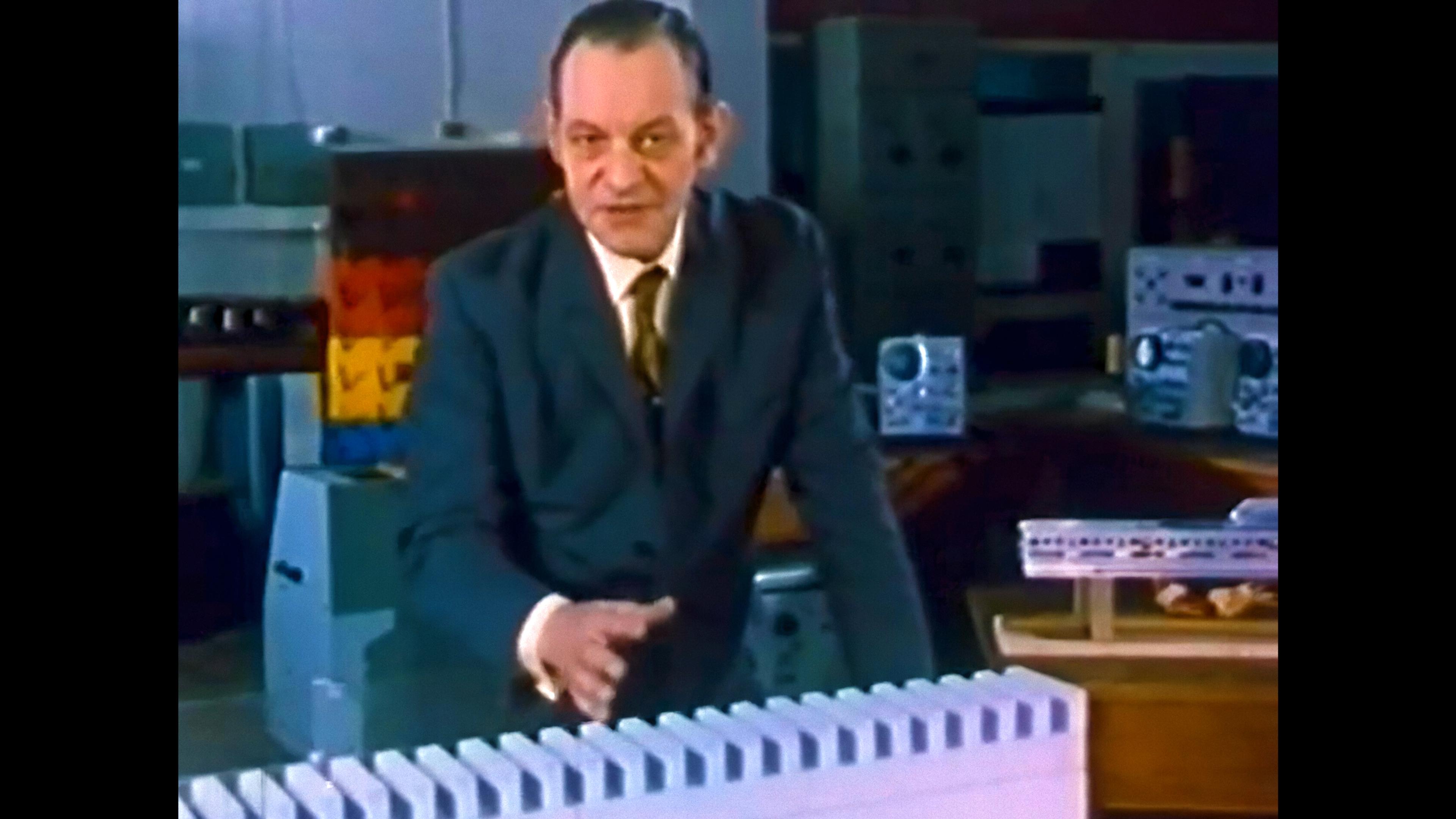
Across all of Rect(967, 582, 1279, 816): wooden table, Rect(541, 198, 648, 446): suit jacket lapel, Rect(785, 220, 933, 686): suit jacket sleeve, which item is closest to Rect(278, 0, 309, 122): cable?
Rect(541, 198, 648, 446): suit jacket lapel

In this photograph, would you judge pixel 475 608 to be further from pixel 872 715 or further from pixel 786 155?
pixel 786 155

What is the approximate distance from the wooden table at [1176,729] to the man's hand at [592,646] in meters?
0.29

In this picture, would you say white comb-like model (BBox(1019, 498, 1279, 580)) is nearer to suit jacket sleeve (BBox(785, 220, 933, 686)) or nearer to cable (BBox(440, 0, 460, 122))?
suit jacket sleeve (BBox(785, 220, 933, 686))

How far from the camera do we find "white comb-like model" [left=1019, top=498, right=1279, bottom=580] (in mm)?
1482

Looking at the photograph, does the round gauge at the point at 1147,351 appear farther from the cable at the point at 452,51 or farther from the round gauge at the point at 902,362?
the cable at the point at 452,51

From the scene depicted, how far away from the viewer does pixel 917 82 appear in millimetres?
1491

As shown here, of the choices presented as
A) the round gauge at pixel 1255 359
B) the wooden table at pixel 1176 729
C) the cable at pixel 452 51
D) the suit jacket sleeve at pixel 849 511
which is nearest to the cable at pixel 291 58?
the cable at pixel 452 51

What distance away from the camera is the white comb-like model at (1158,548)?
4.86 feet

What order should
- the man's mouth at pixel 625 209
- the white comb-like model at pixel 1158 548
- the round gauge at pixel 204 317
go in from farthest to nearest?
the white comb-like model at pixel 1158 548 < the man's mouth at pixel 625 209 < the round gauge at pixel 204 317

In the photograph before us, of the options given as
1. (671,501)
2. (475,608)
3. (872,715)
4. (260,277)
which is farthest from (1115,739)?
(260,277)

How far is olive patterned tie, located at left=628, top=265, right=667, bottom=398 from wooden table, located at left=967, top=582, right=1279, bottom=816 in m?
0.32

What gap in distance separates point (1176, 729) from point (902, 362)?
14.2 inches

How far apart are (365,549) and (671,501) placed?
0.75ft

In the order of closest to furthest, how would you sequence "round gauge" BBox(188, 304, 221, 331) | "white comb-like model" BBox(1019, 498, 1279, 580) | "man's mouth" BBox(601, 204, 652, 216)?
"round gauge" BBox(188, 304, 221, 331) < "man's mouth" BBox(601, 204, 652, 216) < "white comb-like model" BBox(1019, 498, 1279, 580)
